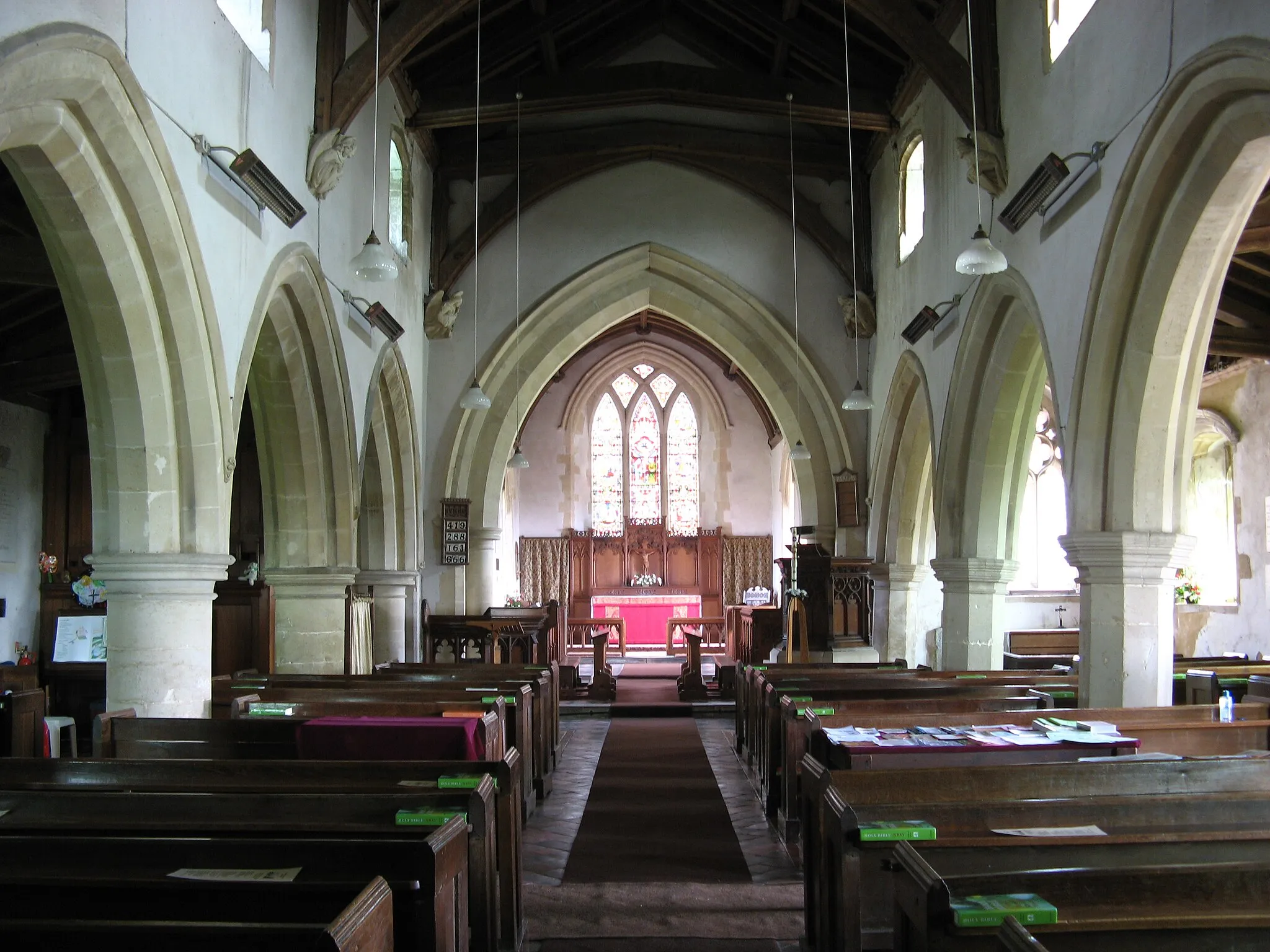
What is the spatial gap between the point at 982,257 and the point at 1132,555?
1891 mm

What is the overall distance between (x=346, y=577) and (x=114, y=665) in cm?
300

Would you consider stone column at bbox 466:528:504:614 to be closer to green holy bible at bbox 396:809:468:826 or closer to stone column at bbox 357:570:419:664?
stone column at bbox 357:570:419:664

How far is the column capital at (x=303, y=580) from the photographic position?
8.46 m

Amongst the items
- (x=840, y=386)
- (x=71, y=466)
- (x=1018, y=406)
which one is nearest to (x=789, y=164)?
(x=840, y=386)

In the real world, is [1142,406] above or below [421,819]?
above

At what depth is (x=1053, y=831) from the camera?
2.85 metres

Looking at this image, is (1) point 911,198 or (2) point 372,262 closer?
(2) point 372,262

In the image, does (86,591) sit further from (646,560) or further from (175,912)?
(646,560)

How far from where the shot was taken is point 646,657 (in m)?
17.1

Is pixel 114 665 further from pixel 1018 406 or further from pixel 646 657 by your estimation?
pixel 646 657

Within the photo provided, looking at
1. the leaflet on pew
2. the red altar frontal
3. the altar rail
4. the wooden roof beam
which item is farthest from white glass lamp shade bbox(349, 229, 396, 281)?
the red altar frontal

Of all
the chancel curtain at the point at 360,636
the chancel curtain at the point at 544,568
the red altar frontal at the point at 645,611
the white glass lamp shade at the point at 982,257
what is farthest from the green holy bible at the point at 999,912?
the chancel curtain at the point at 544,568

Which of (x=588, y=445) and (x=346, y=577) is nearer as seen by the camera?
(x=346, y=577)

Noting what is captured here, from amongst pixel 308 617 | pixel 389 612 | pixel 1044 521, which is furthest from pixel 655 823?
pixel 1044 521
